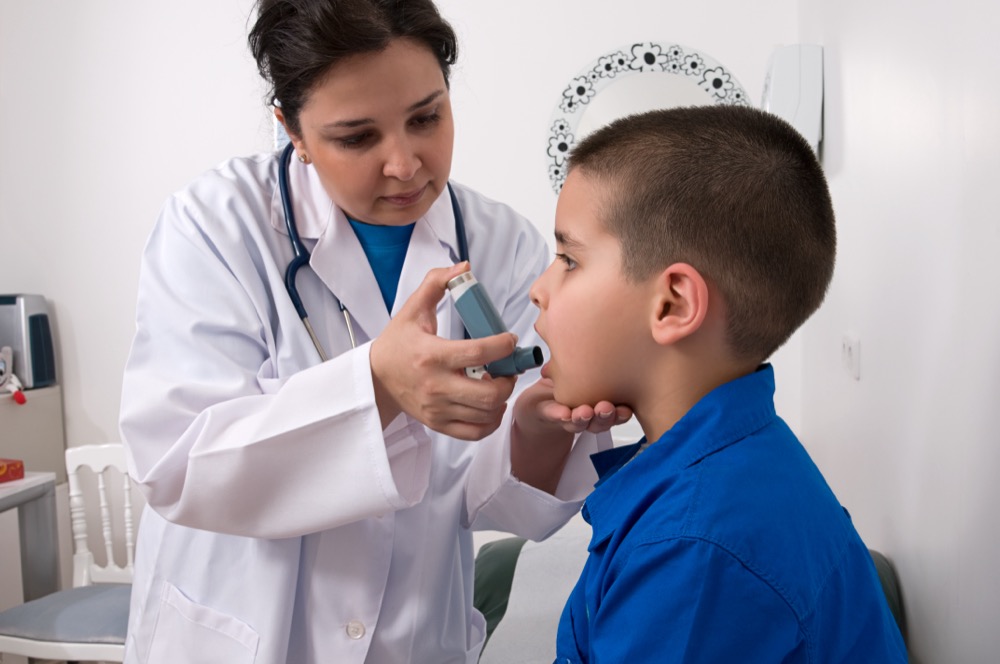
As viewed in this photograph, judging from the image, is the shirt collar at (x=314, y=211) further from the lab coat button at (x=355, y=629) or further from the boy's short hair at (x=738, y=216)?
the lab coat button at (x=355, y=629)

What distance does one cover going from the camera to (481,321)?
95 centimetres

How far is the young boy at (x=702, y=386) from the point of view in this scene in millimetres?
771

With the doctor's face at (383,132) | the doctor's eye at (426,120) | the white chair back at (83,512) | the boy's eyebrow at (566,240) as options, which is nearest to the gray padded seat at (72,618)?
the white chair back at (83,512)

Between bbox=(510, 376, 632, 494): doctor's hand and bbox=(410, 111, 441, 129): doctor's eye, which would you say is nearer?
bbox=(510, 376, 632, 494): doctor's hand

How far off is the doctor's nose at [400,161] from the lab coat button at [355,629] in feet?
1.76

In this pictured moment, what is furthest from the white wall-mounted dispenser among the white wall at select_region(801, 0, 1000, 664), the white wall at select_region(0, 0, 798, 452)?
the white wall at select_region(0, 0, 798, 452)

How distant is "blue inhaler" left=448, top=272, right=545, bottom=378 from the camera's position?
94cm

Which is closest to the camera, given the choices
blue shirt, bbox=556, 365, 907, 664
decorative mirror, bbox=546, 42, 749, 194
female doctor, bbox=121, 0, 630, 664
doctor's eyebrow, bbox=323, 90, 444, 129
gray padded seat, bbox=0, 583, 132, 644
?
blue shirt, bbox=556, 365, 907, 664

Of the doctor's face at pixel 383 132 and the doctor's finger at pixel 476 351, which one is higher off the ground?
the doctor's face at pixel 383 132

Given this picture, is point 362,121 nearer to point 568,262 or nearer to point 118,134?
point 568,262

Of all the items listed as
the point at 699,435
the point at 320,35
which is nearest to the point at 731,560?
the point at 699,435

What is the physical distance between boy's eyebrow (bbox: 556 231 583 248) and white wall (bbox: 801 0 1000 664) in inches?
16.6

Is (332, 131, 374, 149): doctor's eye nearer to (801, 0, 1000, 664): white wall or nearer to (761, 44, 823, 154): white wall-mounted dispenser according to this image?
(801, 0, 1000, 664): white wall

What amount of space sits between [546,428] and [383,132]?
411 millimetres
